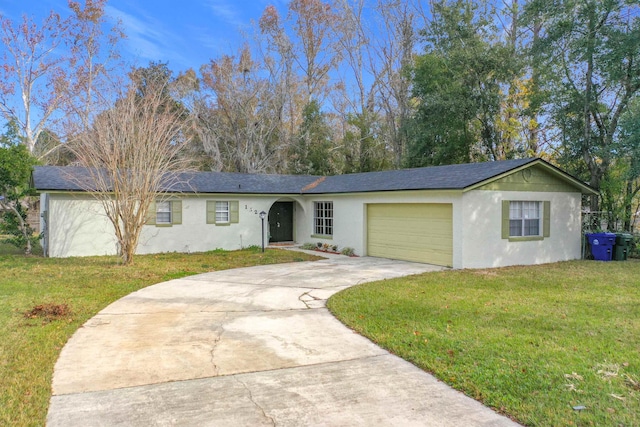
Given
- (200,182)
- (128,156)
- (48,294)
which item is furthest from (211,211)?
(48,294)

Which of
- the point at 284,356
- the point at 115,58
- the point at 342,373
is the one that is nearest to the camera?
the point at 342,373

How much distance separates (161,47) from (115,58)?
302cm

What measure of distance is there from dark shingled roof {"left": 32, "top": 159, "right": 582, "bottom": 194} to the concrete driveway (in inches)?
262

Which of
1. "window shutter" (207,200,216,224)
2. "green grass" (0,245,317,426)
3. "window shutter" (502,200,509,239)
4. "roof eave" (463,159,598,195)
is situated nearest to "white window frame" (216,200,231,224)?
"window shutter" (207,200,216,224)

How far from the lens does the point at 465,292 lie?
26.3 feet

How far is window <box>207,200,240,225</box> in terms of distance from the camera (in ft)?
52.1

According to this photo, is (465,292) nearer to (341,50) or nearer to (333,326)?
(333,326)

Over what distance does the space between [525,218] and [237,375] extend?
10.6m

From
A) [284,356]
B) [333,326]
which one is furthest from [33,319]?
[333,326]

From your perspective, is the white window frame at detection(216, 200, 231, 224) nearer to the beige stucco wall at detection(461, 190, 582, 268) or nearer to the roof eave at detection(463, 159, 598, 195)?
the beige stucco wall at detection(461, 190, 582, 268)

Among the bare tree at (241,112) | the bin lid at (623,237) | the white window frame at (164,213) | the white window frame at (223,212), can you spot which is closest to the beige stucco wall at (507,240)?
the bin lid at (623,237)

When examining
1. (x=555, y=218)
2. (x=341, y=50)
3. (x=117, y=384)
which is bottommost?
(x=117, y=384)

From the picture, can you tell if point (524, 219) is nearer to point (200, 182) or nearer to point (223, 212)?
point (223, 212)

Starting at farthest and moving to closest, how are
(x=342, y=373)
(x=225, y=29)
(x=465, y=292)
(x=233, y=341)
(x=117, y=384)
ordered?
(x=225, y=29) < (x=465, y=292) < (x=233, y=341) < (x=342, y=373) < (x=117, y=384)
